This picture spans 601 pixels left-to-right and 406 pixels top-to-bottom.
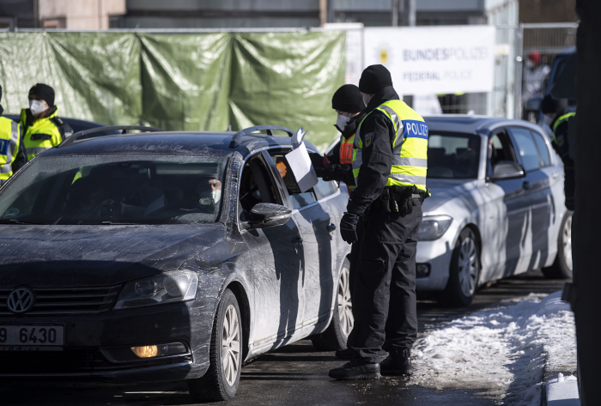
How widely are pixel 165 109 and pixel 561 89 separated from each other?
8.56 metres

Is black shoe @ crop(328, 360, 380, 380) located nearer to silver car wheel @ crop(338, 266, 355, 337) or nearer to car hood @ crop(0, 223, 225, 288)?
silver car wheel @ crop(338, 266, 355, 337)

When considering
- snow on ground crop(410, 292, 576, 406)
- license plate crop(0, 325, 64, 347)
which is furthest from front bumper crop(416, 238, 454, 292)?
license plate crop(0, 325, 64, 347)

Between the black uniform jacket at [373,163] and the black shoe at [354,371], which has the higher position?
the black uniform jacket at [373,163]

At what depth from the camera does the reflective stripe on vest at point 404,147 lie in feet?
20.5

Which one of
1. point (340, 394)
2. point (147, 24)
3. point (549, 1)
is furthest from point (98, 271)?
point (549, 1)

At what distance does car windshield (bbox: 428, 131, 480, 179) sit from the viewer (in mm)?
9790

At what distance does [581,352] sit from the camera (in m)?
3.67

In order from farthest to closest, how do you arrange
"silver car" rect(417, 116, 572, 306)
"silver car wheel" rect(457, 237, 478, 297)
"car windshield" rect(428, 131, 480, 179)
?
"car windshield" rect(428, 131, 480, 179)
"silver car wheel" rect(457, 237, 478, 297)
"silver car" rect(417, 116, 572, 306)

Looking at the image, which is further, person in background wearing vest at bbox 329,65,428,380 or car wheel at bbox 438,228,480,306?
car wheel at bbox 438,228,480,306

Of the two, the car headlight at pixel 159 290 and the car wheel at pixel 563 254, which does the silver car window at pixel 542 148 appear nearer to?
the car wheel at pixel 563 254

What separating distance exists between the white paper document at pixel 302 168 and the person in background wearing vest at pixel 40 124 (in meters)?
3.34

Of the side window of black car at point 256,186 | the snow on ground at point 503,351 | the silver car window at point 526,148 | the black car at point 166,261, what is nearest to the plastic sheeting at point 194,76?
the silver car window at point 526,148

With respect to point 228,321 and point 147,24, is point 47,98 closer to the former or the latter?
point 228,321

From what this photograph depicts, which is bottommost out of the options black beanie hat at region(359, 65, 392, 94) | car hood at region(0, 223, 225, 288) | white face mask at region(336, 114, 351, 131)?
car hood at region(0, 223, 225, 288)
